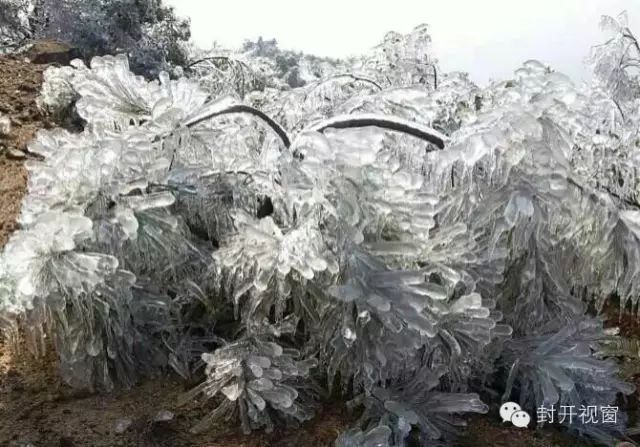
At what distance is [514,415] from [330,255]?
134 cm

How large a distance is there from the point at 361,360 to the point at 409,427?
0.36 metres

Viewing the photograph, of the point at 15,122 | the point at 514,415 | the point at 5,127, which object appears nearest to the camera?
the point at 514,415

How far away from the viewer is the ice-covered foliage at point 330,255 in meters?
3.17

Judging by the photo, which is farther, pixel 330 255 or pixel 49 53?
pixel 49 53

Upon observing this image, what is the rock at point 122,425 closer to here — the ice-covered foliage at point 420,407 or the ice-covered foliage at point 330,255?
the ice-covered foliage at point 330,255

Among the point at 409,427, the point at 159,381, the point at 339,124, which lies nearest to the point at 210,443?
the point at 159,381

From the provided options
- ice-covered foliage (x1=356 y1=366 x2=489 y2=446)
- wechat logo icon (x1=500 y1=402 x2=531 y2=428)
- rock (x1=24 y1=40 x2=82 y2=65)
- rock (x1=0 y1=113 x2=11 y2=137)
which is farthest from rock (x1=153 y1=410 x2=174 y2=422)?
rock (x1=24 y1=40 x2=82 y2=65)

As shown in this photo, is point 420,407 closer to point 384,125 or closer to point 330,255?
point 330,255

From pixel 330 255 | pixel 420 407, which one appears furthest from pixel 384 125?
pixel 420 407

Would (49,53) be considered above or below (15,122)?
above

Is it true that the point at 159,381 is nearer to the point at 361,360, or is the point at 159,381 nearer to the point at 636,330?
the point at 361,360

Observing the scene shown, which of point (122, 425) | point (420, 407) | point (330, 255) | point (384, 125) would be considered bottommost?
point (122, 425)

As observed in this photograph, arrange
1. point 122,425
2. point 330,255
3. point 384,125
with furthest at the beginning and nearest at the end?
point 384,125, point 122,425, point 330,255

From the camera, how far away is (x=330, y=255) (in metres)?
3.15
